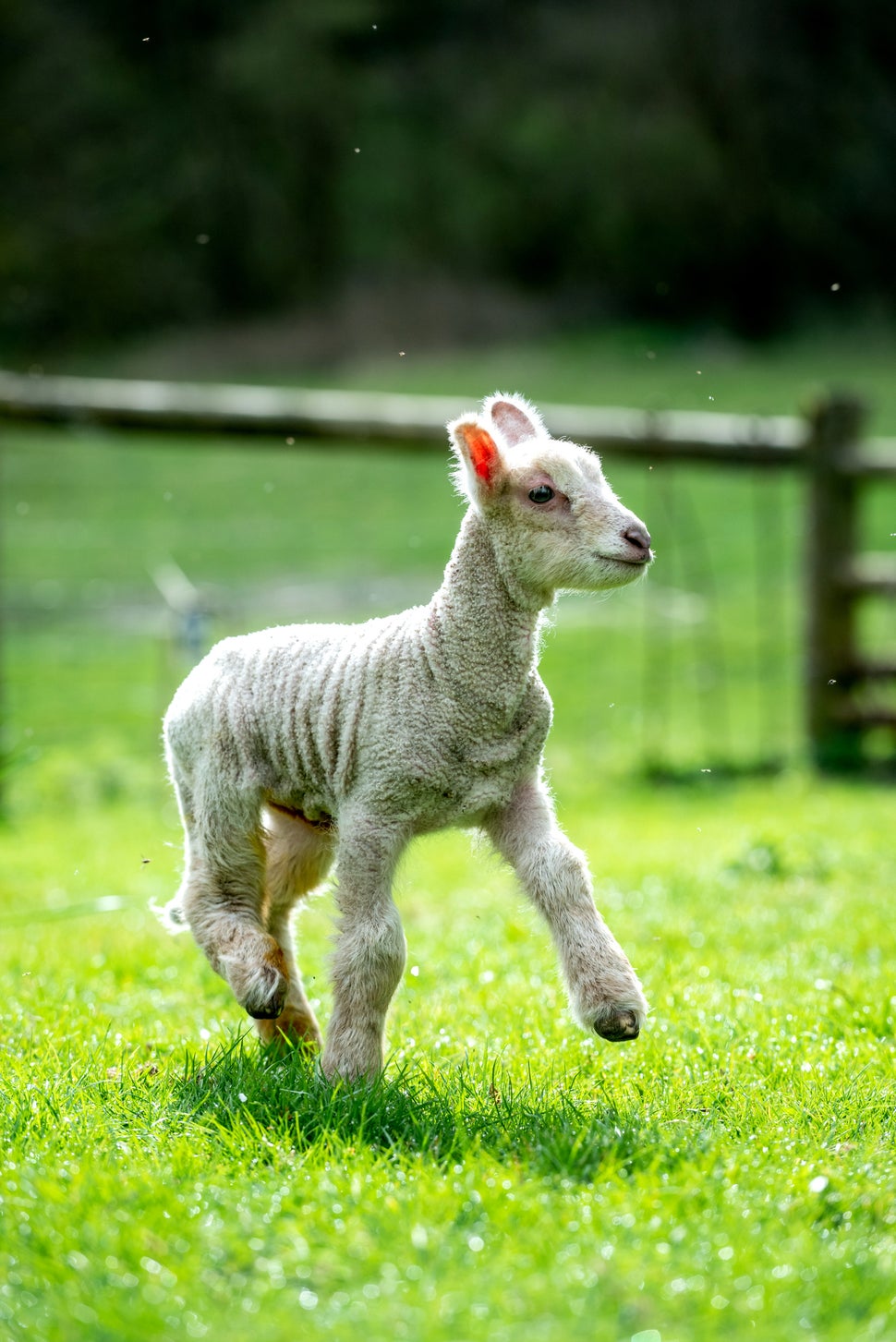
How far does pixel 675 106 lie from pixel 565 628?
28.1 metres

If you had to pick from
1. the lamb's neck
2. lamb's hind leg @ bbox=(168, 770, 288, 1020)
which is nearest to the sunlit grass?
lamb's hind leg @ bbox=(168, 770, 288, 1020)

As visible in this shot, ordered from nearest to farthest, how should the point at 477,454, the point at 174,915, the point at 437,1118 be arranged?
the point at 437,1118
the point at 477,454
the point at 174,915

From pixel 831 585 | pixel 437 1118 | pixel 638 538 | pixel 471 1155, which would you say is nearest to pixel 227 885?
pixel 437 1118

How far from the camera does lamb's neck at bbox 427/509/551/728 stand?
10.7ft

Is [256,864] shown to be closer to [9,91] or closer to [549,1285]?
[549,1285]

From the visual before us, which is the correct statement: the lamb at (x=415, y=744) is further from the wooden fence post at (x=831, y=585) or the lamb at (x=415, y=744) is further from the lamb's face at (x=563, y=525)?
the wooden fence post at (x=831, y=585)

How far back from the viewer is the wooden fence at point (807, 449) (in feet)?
27.9

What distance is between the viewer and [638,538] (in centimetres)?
320

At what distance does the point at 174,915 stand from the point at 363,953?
86 cm

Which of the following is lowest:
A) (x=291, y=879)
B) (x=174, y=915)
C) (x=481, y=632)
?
(x=174, y=915)

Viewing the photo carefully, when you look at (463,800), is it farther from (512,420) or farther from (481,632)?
(512,420)

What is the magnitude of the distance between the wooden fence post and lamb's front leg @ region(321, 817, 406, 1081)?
6.49 meters

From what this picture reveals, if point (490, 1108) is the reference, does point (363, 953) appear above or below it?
above

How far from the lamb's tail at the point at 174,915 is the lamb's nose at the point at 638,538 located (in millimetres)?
1325
